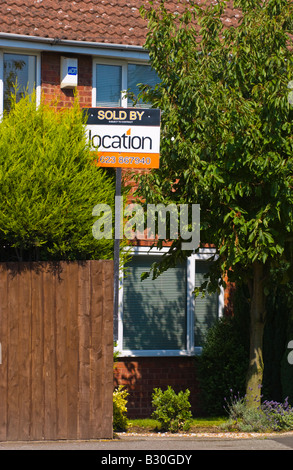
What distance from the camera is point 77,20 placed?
13.8m

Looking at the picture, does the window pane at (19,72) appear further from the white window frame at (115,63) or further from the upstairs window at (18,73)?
the white window frame at (115,63)

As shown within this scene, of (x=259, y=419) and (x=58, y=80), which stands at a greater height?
(x=58, y=80)

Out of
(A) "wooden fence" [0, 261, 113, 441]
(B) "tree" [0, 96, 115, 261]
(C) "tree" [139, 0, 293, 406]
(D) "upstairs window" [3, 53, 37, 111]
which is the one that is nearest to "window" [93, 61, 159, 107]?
(D) "upstairs window" [3, 53, 37, 111]

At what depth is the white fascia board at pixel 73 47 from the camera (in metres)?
13.0

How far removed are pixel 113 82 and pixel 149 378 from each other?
4.98 metres

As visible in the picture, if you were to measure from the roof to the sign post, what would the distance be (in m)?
3.48

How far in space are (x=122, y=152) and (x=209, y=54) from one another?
2.12 metres

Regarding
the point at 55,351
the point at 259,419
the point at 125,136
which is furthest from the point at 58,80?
the point at 259,419

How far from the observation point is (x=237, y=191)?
10430mm

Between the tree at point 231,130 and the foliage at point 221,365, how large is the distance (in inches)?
103

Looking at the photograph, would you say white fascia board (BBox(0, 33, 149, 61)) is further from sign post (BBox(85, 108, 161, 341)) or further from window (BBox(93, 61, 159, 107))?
sign post (BBox(85, 108, 161, 341))

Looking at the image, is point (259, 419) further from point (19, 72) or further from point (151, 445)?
point (19, 72)

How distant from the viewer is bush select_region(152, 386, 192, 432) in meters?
11.1
